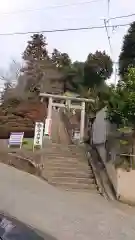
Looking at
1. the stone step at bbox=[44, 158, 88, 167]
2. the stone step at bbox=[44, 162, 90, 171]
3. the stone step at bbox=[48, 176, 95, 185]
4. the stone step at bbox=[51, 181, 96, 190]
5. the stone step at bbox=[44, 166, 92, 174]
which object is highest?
the stone step at bbox=[44, 158, 88, 167]

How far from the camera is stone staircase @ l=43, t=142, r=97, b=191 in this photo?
44.1 ft

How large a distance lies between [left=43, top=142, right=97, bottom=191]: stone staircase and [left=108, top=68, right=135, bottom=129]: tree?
256 cm

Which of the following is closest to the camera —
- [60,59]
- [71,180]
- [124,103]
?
[124,103]

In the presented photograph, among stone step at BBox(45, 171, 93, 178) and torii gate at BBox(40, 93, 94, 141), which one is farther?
torii gate at BBox(40, 93, 94, 141)

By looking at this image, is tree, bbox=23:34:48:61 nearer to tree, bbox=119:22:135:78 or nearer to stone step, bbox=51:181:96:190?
tree, bbox=119:22:135:78

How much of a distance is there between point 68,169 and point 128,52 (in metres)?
14.4

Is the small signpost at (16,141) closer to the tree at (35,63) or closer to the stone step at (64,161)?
the stone step at (64,161)

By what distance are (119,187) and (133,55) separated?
1575 centimetres

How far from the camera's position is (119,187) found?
12.1 meters

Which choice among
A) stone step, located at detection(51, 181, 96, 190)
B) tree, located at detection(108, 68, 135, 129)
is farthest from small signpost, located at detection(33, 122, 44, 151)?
tree, located at detection(108, 68, 135, 129)

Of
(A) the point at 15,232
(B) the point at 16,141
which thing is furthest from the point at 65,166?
(A) the point at 15,232

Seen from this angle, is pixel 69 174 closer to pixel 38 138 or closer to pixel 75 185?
pixel 75 185

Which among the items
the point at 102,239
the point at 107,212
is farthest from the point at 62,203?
the point at 102,239

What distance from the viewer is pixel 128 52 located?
26.2m
